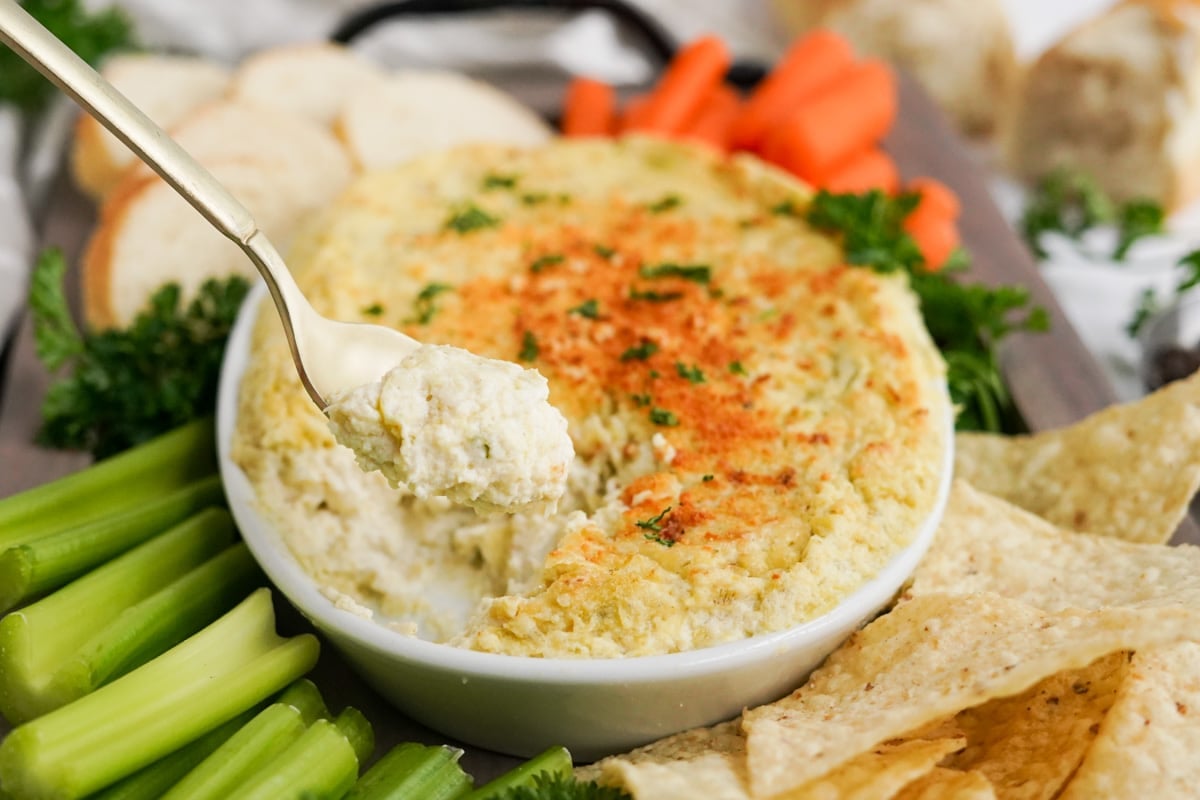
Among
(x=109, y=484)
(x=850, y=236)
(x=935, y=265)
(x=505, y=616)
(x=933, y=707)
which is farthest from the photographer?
(x=935, y=265)

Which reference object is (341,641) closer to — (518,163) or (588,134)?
(518,163)

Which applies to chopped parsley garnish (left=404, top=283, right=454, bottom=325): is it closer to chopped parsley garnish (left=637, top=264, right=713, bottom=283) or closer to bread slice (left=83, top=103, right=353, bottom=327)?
chopped parsley garnish (left=637, top=264, right=713, bottom=283)

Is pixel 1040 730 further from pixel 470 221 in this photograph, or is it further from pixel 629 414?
pixel 470 221

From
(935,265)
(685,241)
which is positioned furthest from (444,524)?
(935,265)

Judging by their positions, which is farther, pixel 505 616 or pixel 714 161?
pixel 714 161

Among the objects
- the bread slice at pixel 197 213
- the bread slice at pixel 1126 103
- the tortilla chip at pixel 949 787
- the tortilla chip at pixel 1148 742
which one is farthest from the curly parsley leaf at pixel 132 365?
the bread slice at pixel 1126 103

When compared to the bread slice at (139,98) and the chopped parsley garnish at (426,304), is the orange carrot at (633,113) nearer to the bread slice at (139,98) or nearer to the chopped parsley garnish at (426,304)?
the bread slice at (139,98)
